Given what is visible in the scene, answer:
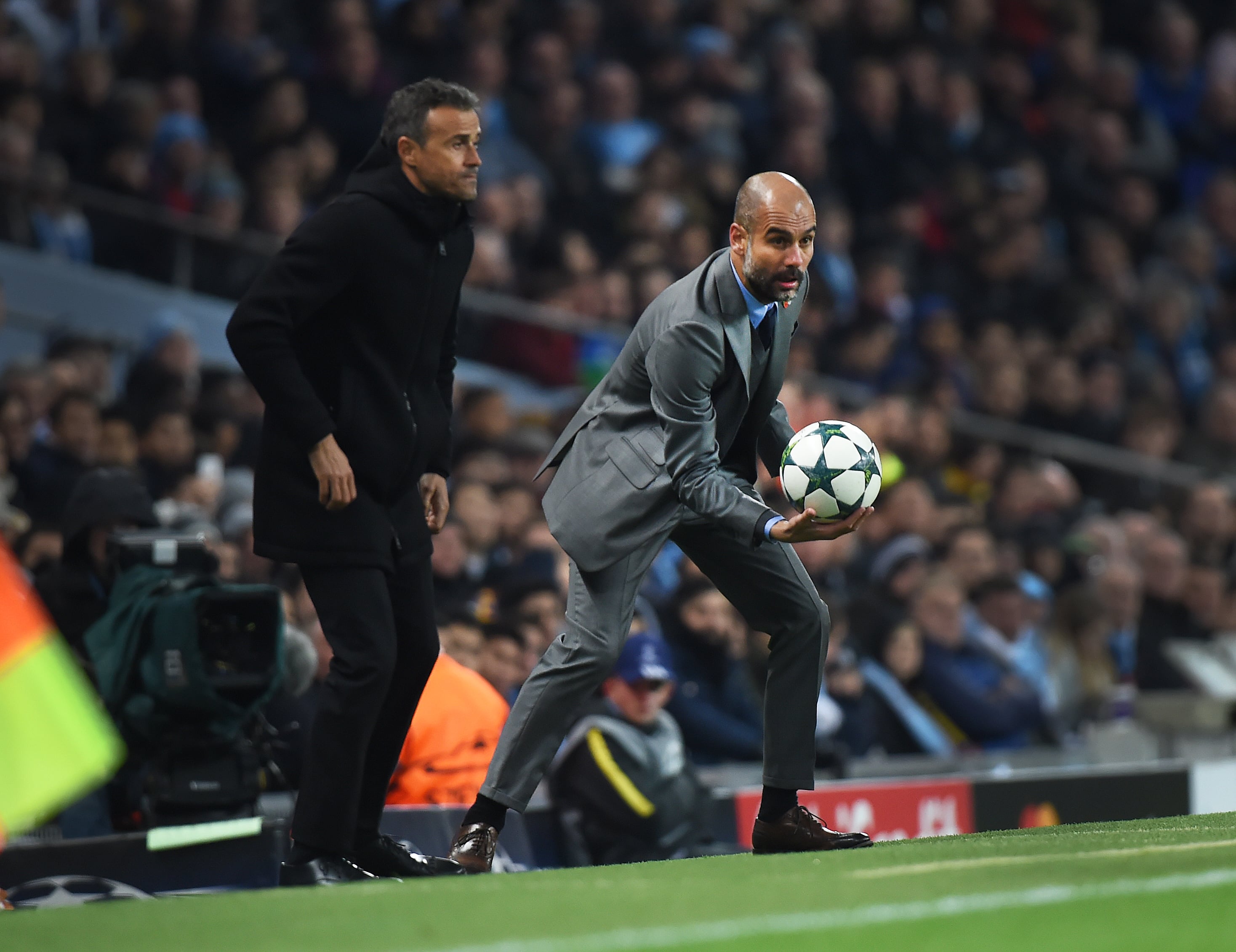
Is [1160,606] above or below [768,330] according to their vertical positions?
below

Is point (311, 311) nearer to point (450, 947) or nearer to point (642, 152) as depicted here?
point (450, 947)

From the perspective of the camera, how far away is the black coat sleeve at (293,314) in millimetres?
5293

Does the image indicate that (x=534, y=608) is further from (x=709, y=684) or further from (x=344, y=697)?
(x=344, y=697)

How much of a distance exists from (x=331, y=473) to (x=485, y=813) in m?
1.19

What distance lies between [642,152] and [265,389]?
31.0 ft

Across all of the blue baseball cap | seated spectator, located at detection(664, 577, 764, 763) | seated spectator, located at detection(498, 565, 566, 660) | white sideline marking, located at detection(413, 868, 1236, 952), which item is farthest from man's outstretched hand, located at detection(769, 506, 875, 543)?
seated spectator, located at detection(664, 577, 764, 763)

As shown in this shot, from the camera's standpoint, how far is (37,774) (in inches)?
146

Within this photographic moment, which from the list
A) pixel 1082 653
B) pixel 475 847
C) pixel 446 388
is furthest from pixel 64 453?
pixel 1082 653

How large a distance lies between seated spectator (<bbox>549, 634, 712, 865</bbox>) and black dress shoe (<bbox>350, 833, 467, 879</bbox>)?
1.97 meters

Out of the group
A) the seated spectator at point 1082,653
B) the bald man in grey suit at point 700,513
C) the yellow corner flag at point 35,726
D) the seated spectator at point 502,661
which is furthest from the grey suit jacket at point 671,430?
the seated spectator at point 1082,653

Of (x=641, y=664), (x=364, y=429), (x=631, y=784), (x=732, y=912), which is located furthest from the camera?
(x=641, y=664)

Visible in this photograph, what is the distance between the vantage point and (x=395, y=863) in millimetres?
5633

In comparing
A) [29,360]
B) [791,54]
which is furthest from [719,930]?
[791,54]

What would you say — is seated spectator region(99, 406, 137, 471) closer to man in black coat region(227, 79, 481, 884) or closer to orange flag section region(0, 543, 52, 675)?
man in black coat region(227, 79, 481, 884)
